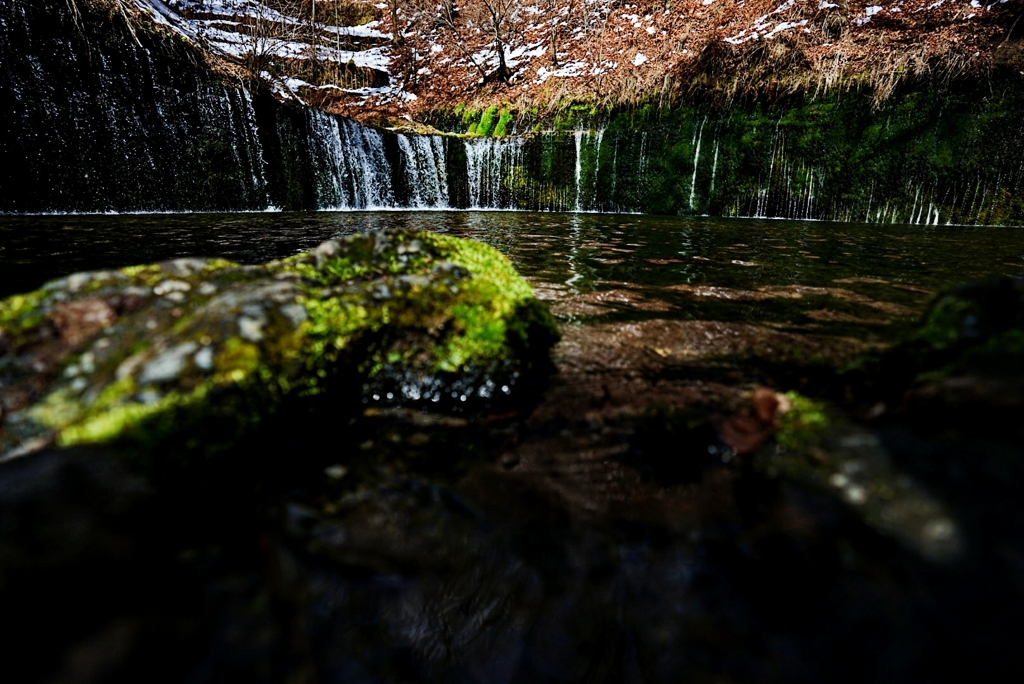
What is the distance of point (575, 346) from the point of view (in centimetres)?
316

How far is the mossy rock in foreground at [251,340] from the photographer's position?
62.6 inches

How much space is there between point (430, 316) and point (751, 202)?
14723mm

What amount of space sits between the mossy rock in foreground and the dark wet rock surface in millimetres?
151

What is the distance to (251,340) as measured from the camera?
1.81 meters

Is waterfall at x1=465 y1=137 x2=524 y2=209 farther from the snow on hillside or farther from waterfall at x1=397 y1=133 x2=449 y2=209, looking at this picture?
the snow on hillside

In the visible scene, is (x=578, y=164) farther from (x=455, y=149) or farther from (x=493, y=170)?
(x=455, y=149)

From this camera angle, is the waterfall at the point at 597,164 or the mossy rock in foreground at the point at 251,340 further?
the waterfall at the point at 597,164

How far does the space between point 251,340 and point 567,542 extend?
4.76ft

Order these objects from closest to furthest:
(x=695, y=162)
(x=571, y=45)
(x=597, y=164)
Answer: (x=695, y=162) → (x=597, y=164) → (x=571, y=45)

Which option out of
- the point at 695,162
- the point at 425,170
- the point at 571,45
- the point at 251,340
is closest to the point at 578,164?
the point at 695,162

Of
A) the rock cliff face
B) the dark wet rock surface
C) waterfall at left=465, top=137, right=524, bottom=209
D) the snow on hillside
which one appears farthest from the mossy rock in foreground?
the snow on hillside

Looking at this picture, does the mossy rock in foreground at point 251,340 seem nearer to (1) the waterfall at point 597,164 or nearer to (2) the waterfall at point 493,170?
(1) the waterfall at point 597,164

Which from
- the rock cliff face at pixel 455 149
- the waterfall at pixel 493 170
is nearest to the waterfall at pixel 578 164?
the rock cliff face at pixel 455 149

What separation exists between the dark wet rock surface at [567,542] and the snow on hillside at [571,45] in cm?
1522
